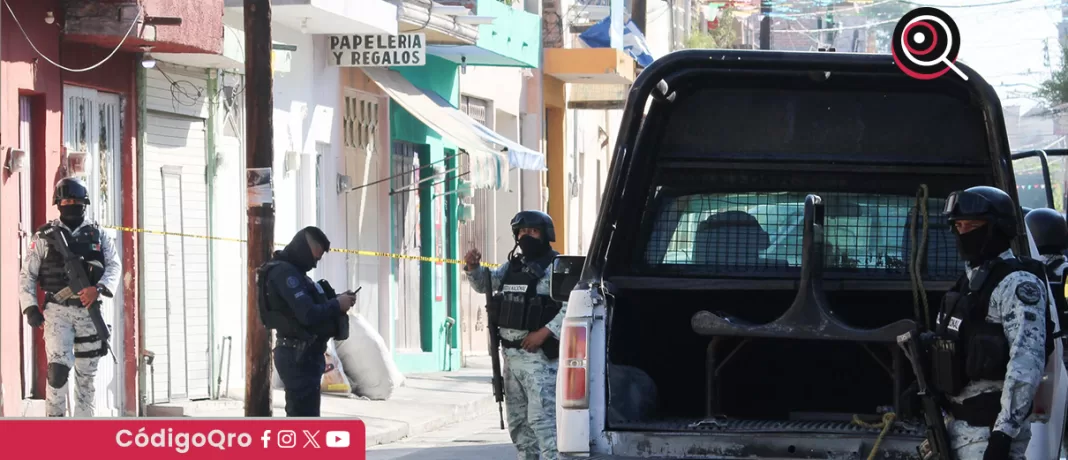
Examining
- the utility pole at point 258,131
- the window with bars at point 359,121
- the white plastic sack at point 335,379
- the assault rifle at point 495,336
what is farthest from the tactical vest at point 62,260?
the window with bars at point 359,121

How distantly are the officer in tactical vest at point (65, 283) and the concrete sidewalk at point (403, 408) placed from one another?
7.05ft

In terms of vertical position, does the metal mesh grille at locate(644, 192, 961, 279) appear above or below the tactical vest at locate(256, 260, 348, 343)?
above

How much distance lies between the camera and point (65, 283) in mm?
11867

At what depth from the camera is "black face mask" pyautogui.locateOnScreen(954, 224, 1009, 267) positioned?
6191 millimetres

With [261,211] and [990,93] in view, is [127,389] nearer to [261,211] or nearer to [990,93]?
[261,211]

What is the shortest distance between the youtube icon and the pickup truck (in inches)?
43.2

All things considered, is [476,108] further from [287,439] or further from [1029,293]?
[1029,293]

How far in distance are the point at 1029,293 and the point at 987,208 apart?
13.6 inches

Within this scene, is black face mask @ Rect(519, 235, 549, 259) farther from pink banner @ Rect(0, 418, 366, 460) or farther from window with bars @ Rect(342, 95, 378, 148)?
window with bars @ Rect(342, 95, 378, 148)

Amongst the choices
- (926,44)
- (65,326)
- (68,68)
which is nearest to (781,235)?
(926,44)

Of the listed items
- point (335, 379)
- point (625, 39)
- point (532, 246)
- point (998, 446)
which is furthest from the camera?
point (625, 39)

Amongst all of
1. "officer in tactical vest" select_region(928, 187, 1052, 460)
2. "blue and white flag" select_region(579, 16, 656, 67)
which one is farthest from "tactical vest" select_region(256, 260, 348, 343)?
"blue and white flag" select_region(579, 16, 656, 67)

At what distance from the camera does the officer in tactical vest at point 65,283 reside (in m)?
11.8

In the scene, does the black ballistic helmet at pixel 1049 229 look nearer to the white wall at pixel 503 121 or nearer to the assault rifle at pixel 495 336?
the assault rifle at pixel 495 336
